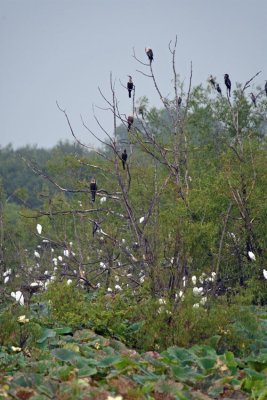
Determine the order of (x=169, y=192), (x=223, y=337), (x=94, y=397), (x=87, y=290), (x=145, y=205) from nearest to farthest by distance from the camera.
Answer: (x=94, y=397) → (x=223, y=337) → (x=87, y=290) → (x=169, y=192) → (x=145, y=205)

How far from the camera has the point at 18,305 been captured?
29.2 feet

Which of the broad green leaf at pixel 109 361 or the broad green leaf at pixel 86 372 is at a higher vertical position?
the broad green leaf at pixel 109 361

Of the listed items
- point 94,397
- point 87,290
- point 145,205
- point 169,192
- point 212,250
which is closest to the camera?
point 94,397

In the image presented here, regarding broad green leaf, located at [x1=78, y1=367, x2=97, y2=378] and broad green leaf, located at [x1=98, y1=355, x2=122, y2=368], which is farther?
broad green leaf, located at [x1=98, y1=355, x2=122, y2=368]

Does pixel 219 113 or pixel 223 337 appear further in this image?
pixel 219 113

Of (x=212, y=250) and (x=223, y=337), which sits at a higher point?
(x=212, y=250)

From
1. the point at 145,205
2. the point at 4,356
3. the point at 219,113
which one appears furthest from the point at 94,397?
the point at 219,113

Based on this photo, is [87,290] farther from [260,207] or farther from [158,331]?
[158,331]

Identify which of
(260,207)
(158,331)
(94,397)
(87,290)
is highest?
(260,207)

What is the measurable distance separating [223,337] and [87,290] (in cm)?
357

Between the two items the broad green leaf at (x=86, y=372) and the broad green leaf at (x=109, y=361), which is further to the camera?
the broad green leaf at (x=109, y=361)

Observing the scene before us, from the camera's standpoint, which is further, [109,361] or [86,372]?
[109,361]

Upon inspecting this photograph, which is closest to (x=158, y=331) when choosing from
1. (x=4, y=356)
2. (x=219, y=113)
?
(x=4, y=356)

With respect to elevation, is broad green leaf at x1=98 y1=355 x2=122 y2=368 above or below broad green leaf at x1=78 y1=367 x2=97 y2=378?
above
